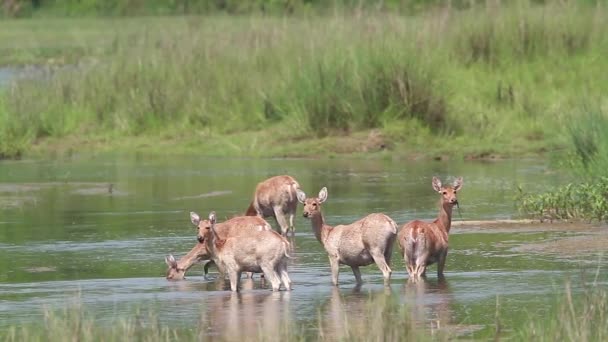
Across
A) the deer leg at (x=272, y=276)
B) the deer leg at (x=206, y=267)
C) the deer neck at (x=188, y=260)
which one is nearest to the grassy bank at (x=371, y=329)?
the deer leg at (x=272, y=276)

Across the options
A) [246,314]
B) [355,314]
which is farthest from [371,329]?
[246,314]

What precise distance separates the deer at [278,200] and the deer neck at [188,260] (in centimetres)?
259

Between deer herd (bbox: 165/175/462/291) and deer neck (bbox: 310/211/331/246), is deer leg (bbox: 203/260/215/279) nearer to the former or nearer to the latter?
deer herd (bbox: 165/175/462/291)

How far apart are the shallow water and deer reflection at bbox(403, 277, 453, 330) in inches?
0.7

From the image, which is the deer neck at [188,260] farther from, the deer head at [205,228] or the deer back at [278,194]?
the deer back at [278,194]

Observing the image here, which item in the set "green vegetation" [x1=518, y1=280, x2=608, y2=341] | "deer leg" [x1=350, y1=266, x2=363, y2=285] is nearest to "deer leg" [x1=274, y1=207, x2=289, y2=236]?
"deer leg" [x1=350, y1=266, x2=363, y2=285]

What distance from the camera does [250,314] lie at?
41.8ft

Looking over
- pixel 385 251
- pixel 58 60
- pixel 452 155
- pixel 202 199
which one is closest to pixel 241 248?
pixel 385 251

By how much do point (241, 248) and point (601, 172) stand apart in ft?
19.5

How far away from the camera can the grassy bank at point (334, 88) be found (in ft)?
88.7

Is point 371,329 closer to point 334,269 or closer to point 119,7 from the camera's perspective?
point 334,269

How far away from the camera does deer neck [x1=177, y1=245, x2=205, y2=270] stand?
1520 cm

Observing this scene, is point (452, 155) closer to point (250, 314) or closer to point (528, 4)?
point (528, 4)

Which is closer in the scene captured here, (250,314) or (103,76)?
(250,314)
